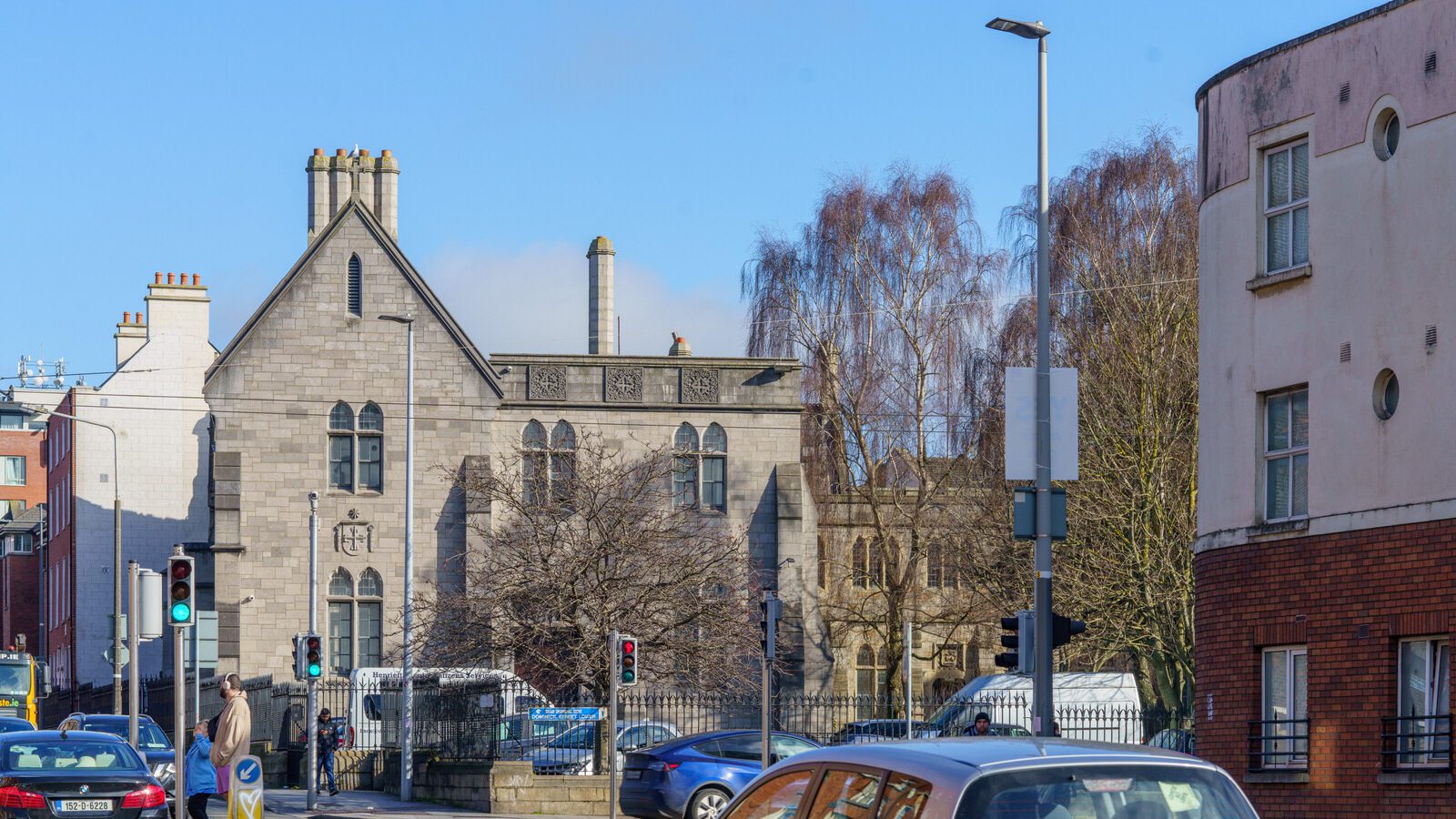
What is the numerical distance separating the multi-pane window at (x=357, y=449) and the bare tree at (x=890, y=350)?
1034 centimetres

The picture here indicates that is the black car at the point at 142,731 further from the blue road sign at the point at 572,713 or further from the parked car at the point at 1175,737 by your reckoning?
the parked car at the point at 1175,737

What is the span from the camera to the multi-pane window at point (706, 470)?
53.7 metres

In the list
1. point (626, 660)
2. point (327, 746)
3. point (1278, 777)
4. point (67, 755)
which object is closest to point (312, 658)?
point (327, 746)

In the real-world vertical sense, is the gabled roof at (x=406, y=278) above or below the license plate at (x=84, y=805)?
above

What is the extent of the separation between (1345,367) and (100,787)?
527 inches

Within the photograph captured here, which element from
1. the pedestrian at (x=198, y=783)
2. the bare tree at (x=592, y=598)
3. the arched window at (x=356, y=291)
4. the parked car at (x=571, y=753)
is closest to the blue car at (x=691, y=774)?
the parked car at (x=571, y=753)

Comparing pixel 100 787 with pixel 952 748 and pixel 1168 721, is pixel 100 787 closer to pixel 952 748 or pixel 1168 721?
pixel 952 748

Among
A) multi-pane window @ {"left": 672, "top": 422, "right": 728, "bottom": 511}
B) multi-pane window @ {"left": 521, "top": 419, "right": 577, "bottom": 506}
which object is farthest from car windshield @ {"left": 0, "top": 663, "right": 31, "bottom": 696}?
multi-pane window @ {"left": 672, "top": 422, "right": 728, "bottom": 511}

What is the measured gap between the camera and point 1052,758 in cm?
766

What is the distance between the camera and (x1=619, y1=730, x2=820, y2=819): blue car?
26547 mm

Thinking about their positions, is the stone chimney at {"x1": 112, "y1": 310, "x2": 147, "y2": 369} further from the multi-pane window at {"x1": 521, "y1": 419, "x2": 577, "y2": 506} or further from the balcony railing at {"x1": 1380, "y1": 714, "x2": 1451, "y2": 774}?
the balcony railing at {"x1": 1380, "y1": 714, "x2": 1451, "y2": 774}

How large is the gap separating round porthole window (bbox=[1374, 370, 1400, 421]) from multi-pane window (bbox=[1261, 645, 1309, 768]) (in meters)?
2.77

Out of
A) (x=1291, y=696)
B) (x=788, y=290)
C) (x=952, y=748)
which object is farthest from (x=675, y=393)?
(x=952, y=748)

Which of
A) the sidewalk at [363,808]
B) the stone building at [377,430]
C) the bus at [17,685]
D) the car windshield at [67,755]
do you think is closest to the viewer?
the car windshield at [67,755]
